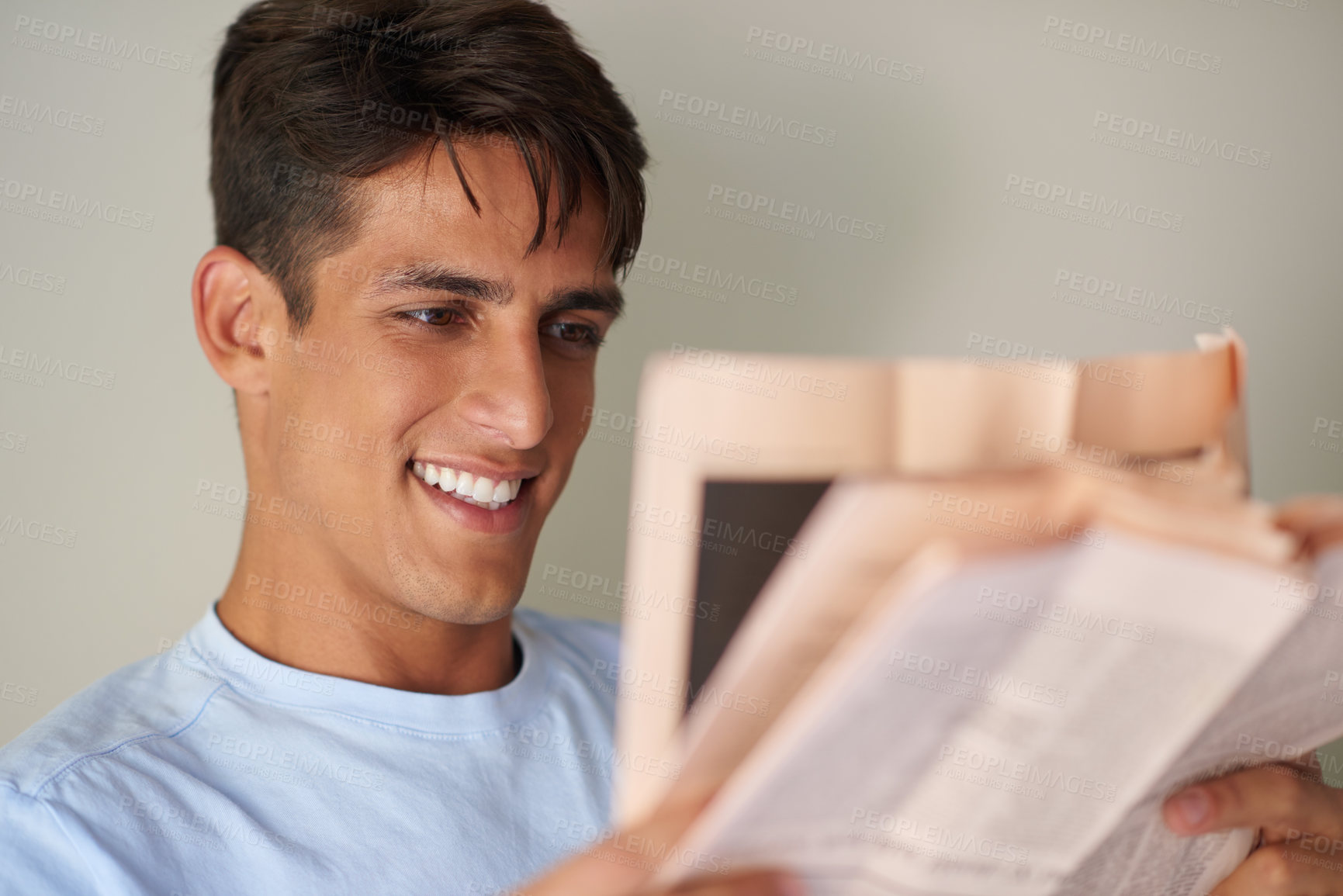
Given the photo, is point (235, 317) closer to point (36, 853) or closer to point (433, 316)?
point (433, 316)

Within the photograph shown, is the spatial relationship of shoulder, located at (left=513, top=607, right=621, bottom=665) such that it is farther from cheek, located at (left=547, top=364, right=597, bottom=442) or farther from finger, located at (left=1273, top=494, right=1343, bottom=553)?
finger, located at (left=1273, top=494, right=1343, bottom=553)

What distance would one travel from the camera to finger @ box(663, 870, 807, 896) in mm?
555

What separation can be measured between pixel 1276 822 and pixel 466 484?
83cm

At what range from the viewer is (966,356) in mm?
1545

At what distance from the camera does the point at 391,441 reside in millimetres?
1107

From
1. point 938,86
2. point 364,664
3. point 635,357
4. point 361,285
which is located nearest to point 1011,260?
point 938,86

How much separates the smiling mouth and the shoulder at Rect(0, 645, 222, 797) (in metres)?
0.33

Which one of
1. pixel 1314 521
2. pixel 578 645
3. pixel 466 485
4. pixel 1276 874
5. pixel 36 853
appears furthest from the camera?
pixel 578 645

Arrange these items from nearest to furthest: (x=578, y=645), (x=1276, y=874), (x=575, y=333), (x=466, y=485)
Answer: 1. (x=1276, y=874)
2. (x=466, y=485)
3. (x=575, y=333)
4. (x=578, y=645)

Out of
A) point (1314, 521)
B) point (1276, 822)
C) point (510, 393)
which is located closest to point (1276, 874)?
point (1276, 822)

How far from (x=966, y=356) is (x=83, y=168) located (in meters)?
1.36

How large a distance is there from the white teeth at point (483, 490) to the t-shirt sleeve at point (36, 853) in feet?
1.64

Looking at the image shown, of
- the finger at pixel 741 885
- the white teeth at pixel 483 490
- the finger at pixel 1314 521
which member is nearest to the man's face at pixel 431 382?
the white teeth at pixel 483 490

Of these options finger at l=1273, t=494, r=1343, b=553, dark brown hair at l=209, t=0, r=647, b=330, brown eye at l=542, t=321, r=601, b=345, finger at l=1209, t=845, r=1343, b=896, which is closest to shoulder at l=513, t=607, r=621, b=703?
brown eye at l=542, t=321, r=601, b=345
